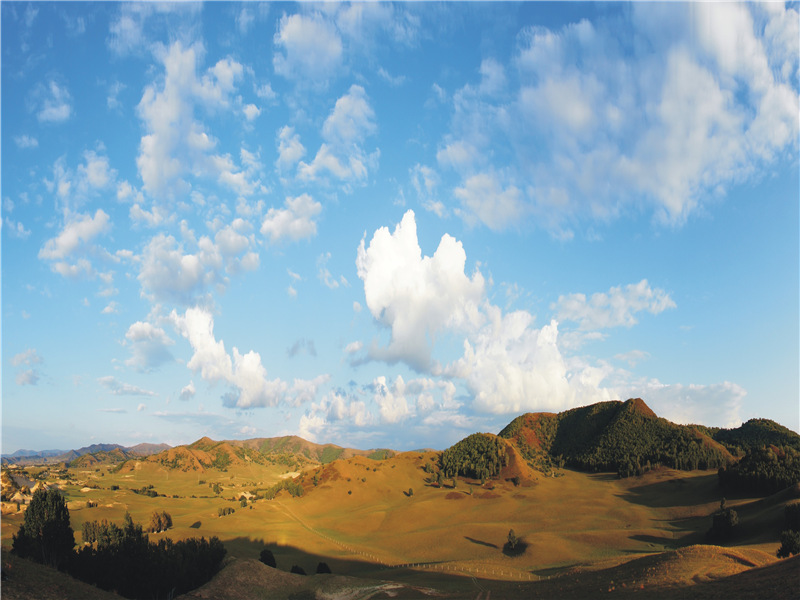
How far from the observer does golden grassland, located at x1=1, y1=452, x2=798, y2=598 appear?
133ft

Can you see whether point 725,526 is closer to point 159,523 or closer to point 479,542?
point 479,542

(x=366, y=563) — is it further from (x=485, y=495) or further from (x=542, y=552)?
(x=485, y=495)

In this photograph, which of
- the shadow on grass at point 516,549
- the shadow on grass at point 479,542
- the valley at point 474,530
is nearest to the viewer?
the valley at point 474,530

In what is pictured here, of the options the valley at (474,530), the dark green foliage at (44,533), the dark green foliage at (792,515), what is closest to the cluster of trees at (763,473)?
the valley at (474,530)

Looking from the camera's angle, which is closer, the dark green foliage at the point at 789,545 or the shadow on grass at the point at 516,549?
the dark green foliage at the point at 789,545

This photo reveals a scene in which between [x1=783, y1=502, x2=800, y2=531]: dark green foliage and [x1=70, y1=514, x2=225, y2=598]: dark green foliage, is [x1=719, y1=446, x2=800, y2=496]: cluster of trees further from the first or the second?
[x1=70, y1=514, x2=225, y2=598]: dark green foliage

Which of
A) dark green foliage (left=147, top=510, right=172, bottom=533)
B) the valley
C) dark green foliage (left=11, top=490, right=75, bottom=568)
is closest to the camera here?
the valley

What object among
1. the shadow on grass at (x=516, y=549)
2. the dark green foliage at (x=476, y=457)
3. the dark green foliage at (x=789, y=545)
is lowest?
the shadow on grass at (x=516, y=549)

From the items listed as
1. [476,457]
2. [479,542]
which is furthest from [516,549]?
[476,457]

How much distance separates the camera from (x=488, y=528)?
98.1 m

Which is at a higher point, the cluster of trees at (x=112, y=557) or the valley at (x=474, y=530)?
the cluster of trees at (x=112, y=557)

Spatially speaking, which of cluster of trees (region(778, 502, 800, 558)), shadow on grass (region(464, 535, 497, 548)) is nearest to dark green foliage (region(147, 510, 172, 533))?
shadow on grass (region(464, 535, 497, 548))

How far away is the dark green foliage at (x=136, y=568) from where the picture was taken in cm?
4175

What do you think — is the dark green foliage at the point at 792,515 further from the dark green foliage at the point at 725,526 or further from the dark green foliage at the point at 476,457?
the dark green foliage at the point at 476,457
